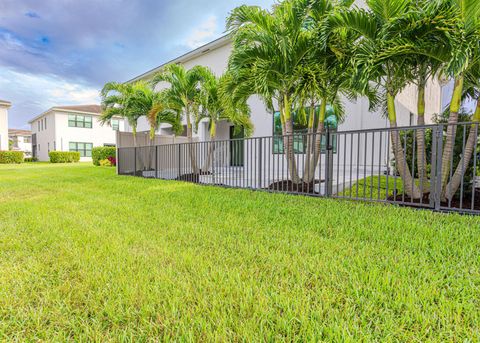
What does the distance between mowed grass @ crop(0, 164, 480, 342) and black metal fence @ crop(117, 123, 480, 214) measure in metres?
1.01

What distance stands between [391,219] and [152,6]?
12409mm

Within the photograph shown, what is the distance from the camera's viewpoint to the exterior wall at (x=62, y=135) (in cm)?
2700

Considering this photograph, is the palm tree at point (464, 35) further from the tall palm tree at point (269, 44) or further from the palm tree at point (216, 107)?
the palm tree at point (216, 107)

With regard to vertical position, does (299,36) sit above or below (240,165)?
above

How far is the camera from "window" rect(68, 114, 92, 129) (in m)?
28.0

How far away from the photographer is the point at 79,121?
28734mm

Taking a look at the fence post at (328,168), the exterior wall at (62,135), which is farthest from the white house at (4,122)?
the fence post at (328,168)

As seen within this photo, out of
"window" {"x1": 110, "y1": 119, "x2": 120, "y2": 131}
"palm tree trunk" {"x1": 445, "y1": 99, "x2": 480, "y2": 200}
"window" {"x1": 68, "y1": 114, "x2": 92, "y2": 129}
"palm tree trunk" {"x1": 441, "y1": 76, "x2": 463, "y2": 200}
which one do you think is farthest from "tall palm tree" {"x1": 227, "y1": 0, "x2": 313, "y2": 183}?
"window" {"x1": 110, "y1": 119, "x2": 120, "y2": 131}

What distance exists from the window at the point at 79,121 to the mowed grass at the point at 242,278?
29.7 metres

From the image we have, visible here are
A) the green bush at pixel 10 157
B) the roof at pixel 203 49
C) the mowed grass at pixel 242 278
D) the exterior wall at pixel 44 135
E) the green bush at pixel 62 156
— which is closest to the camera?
the mowed grass at pixel 242 278

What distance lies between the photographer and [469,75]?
4230mm

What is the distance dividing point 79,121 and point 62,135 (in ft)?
8.18

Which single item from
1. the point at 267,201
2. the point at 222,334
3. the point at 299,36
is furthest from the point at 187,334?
the point at 299,36

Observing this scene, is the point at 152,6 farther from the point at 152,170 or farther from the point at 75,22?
the point at 152,170
